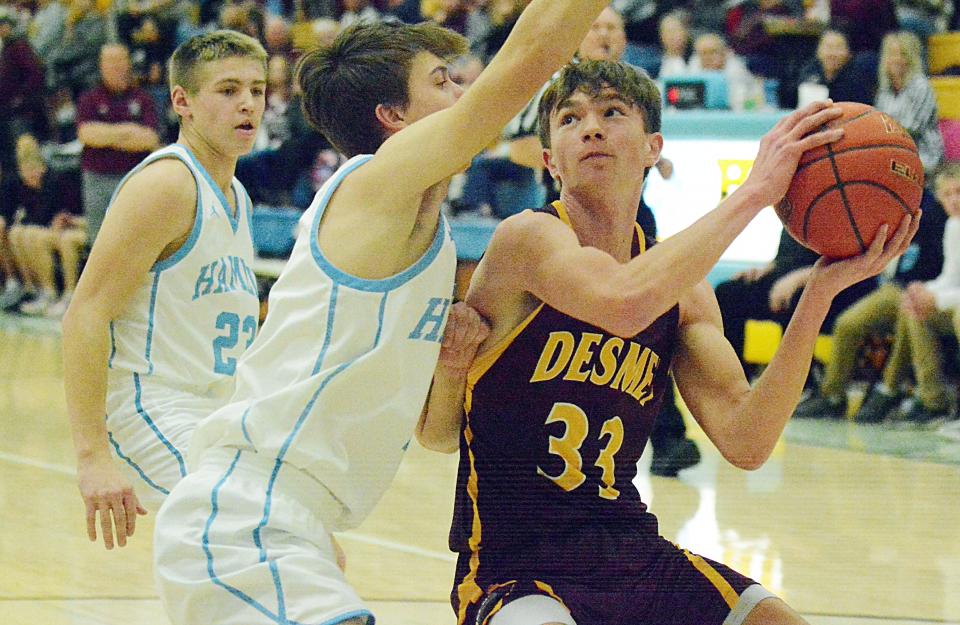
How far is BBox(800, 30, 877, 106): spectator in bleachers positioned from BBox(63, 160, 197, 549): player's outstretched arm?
4843 mm

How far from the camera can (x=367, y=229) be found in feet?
7.53

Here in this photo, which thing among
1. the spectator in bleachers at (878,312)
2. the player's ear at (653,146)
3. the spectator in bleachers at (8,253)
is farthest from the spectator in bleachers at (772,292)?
the spectator in bleachers at (8,253)

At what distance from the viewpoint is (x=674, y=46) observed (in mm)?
8516

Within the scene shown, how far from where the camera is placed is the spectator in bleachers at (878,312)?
6770 millimetres

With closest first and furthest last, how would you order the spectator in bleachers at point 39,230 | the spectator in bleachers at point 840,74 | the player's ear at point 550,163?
the player's ear at point 550,163 → the spectator in bleachers at point 840,74 → the spectator in bleachers at point 39,230

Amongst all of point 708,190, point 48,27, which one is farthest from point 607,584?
point 48,27

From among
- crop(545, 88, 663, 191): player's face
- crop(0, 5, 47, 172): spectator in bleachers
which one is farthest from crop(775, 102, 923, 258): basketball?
crop(0, 5, 47, 172): spectator in bleachers

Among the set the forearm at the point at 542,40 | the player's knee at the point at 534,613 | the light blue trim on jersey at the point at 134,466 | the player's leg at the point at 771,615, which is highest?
the forearm at the point at 542,40

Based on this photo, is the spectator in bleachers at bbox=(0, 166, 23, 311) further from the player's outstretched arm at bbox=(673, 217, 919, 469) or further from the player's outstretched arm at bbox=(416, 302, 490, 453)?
the player's outstretched arm at bbox=(673, 217, 919, 469)

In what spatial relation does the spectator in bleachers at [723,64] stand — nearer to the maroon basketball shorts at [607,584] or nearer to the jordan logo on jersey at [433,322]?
the maroon basketball shorts at [607,584]

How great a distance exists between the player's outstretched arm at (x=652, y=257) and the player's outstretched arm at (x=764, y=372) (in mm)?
227

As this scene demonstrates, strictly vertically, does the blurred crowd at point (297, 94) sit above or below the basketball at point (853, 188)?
below

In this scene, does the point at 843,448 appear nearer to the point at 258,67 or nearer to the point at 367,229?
the point at 258,67

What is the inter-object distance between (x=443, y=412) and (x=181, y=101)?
1.40 metres
